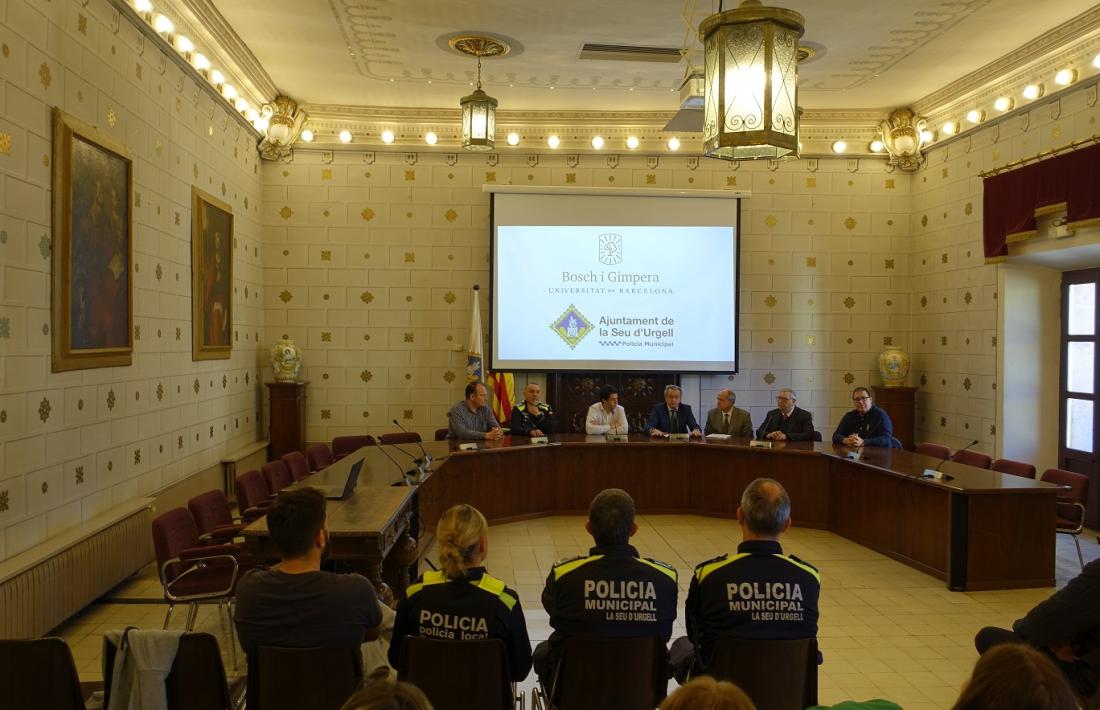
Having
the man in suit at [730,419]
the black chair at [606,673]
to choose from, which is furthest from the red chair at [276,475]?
the man in suit at [730,419]

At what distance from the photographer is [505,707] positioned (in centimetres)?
246

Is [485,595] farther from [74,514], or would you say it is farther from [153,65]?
[153,65]

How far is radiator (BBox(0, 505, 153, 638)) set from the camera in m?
3.90

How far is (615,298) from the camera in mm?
9000

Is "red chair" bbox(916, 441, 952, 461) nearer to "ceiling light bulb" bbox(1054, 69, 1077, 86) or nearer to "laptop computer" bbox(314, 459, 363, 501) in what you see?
"ceiling light bulb" bbox(1054, 69, 1077, 86)

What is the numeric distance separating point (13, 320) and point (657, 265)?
632 cm

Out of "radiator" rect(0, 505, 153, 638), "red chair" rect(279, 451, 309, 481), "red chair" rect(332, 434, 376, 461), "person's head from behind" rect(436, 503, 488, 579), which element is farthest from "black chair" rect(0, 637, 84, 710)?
"red chair" rect(332, 434, 376, 461)

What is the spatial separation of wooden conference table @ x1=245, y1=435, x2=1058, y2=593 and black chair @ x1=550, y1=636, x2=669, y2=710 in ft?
4.56

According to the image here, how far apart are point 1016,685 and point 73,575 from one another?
182 inches

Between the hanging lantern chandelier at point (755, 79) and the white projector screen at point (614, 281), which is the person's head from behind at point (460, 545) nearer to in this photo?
the hanging lantern chandelier at point (755, 79)

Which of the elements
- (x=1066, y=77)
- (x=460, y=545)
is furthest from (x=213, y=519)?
(x=1066, y=77)

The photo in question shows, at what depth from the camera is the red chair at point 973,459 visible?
21.8ft

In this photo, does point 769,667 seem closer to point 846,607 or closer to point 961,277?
point 846,607

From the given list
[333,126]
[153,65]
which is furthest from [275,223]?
[153,65]
